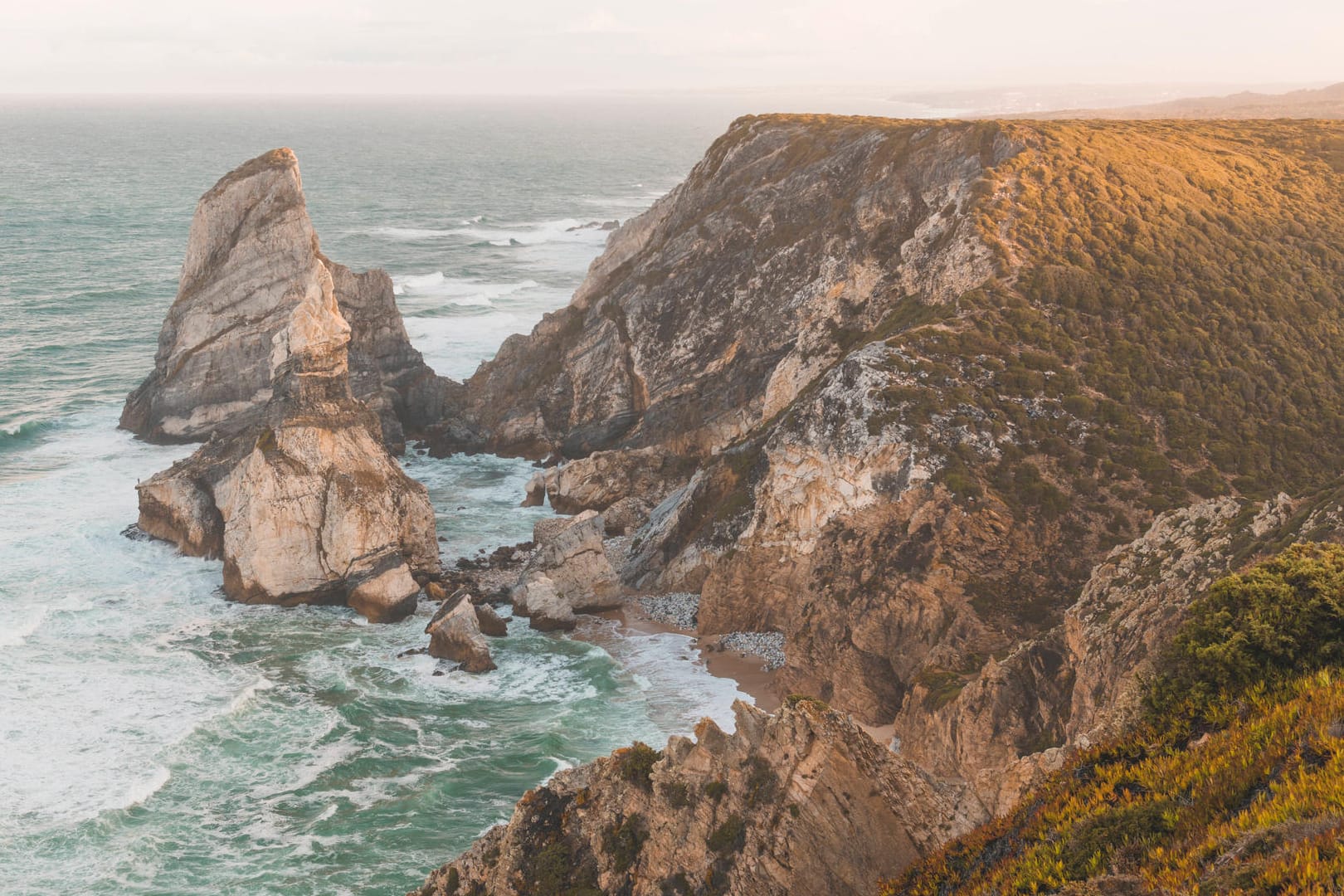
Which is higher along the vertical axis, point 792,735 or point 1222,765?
point 1222,765

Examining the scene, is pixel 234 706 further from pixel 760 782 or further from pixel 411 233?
pixel 411 233

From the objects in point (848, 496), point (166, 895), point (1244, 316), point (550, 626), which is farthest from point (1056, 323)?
point (166, 895)

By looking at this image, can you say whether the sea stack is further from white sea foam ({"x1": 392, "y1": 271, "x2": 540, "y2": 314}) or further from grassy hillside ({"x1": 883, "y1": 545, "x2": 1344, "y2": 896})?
white sea foam ({"x1": 392, "y1": 271, "x2": 540, "y2": 314})

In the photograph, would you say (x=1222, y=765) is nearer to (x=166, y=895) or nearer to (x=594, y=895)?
(x=594, y=895)

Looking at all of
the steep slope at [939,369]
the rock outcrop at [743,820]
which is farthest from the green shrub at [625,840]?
the steep slope at [939,369]

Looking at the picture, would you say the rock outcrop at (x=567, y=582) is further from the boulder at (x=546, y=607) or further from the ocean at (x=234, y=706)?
the ocean at (x=234, y=706)

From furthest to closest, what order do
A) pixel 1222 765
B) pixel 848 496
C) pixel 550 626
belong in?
1. pixel 550 626
2. pixel 848 496
3. pixel 1222 765

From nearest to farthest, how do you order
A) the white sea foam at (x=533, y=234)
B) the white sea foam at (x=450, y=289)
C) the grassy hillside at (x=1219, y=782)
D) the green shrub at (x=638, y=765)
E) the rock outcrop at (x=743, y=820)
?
the grassy hillside at (x=1219, y=782) < the rock outcrop at (x=743, y=820) < the green shrub at (x=638, y=765) < the white sea foam at (x=450, y=289) < the white sea foam at (x=533, y=234)
